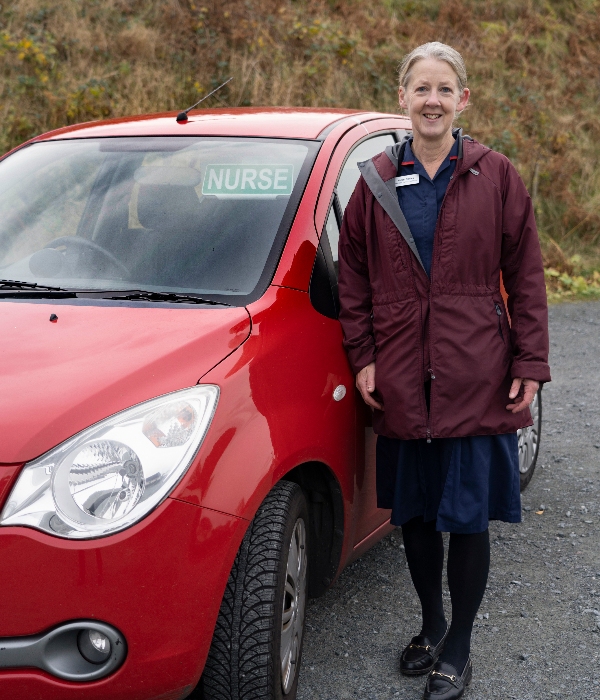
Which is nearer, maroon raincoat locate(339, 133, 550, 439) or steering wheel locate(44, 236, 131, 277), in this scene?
maroon raincoat locate(339, 133, 550, 439)

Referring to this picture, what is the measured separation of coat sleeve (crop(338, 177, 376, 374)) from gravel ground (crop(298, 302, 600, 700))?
0.98 m

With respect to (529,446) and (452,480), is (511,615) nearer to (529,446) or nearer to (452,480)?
(452,480)

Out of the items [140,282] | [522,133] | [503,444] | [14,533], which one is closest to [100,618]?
[14,533]

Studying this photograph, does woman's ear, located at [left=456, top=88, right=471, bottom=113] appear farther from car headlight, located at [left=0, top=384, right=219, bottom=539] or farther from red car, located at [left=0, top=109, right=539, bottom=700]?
car headlight, located at [left=0, top=384, right=219, bottom=539]

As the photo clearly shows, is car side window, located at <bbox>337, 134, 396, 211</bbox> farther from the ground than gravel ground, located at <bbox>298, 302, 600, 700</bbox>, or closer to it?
farther from the ground

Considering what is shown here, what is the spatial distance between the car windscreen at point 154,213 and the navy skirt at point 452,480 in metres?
0.70

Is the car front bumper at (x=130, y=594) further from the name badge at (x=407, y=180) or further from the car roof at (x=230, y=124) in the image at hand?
the car roof at (x=230, y=124)

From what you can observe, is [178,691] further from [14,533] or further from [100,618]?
[14,533]

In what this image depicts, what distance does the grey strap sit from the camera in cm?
262

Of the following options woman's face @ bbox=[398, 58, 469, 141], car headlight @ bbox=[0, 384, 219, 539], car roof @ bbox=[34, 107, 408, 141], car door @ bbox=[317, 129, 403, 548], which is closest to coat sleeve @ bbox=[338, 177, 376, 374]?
car door @ bbox=[317, 129, 403, 548]

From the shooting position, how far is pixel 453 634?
2795 mm

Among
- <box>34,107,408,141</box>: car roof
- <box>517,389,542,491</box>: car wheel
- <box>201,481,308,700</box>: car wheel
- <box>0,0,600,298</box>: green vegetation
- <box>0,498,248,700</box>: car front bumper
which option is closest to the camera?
<box>0,498,248,700</box>: car front bumper

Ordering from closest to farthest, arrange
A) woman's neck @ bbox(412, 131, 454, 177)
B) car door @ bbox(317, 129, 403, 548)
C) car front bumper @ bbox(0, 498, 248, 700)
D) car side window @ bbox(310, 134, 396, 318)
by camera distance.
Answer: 1. car front bumper @ bbox(0, 498, 248, 700)
2. woman's neck @ bbox(412, 131, 454, 177)
3. car side window @ bbox(310, 134, 396, 318)
4. car door @ bbox(317, 129, 403, 548)

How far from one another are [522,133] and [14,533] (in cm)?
1187
